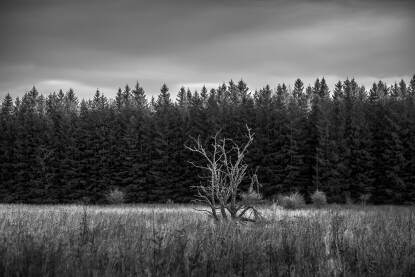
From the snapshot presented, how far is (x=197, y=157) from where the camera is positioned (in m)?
43.8

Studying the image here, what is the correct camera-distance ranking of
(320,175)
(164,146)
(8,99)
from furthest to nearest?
(8,99), (164,146), (320,175)

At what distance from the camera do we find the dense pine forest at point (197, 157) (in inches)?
1548

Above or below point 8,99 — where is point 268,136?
below

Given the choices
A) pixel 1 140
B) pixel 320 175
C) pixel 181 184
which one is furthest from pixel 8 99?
pixel 320 175

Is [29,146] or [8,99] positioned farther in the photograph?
[8,99]

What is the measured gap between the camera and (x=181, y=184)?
43344 mm

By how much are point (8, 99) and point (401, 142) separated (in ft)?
307

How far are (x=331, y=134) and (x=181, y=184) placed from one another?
16.5 metres

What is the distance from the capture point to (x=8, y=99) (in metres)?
102

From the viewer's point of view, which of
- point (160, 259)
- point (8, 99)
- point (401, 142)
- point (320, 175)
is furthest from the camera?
point (8, 99)

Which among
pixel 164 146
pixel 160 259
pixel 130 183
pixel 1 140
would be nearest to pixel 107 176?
pixel 130 183

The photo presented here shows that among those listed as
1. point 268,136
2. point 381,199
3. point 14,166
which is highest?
point 268,136

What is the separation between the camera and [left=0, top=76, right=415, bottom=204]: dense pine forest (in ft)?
129

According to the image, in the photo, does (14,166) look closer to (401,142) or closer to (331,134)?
(331,134)
